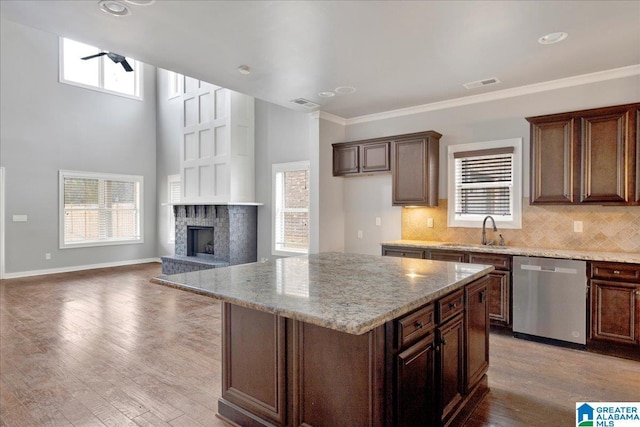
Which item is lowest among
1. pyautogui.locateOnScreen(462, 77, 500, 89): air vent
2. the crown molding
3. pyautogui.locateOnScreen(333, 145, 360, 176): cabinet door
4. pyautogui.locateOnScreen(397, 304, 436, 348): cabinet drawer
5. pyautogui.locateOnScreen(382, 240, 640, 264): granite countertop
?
pyautogui.locateOnScreen(397, 304, 436, 348): cabinet drawer

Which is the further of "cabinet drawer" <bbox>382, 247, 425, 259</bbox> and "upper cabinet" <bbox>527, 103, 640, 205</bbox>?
"cabinet drawer" <bbox>382, 247, 425, 259</bbox>

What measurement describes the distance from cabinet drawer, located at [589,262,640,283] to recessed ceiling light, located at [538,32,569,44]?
2.06 meters

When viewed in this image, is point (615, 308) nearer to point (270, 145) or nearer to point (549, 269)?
point (549, 269)

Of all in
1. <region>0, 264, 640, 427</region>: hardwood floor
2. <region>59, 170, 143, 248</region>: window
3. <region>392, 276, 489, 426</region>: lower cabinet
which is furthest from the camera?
<region>59, 170, 143, 248</region>: window

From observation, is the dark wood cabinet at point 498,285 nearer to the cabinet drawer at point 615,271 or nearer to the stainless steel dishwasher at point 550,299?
the stainless steel dishwasher at point 550,299

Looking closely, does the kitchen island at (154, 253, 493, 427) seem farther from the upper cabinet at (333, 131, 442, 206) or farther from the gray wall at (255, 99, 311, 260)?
the gray wall at (255, 99, 311, 260)

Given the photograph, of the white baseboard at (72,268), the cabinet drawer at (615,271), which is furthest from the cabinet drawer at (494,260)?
the white baseboard at (72,268)

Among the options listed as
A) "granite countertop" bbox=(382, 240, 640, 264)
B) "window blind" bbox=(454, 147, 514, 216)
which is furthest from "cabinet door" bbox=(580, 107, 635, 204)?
"window blind" bbox=(454, 147, 514, 216)

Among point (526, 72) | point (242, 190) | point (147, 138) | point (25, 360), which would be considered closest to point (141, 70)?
point (147, 138)

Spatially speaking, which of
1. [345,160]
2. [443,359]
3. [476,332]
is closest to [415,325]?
[443,359]

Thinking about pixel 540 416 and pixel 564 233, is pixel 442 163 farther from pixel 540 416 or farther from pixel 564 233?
pixel 540 416

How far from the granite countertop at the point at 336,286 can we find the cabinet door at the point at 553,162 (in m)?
1.87

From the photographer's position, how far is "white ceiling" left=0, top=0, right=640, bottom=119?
2658mm

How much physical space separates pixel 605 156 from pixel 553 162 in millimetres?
438
